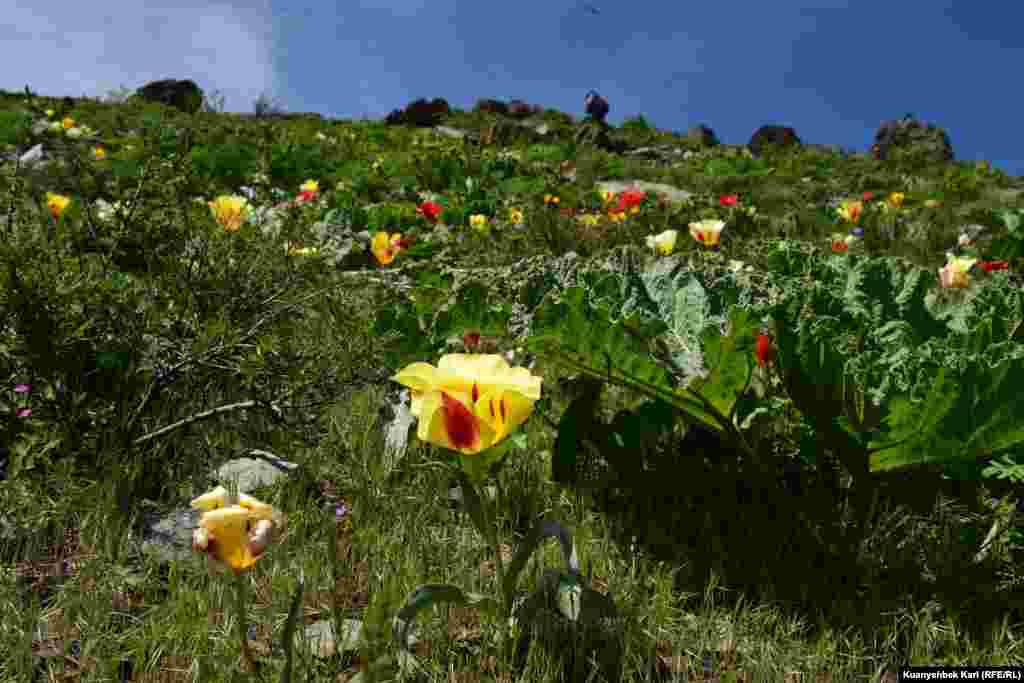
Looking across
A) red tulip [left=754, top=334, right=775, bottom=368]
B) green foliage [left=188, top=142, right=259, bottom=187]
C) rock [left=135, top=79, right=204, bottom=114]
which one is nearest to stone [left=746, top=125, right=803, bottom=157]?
rock [left=135, top=79, right=204, bottom=114]

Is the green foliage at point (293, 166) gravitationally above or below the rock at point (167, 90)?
below

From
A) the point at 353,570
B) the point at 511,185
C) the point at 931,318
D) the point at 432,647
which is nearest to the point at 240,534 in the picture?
the point at 432,647

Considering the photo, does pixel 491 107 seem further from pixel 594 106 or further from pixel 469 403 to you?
pixel 469 403

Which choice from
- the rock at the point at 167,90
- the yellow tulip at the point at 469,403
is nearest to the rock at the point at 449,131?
the rock at the point at 167,90

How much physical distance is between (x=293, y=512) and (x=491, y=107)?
76.3 ft

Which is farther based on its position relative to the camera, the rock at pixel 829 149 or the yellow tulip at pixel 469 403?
the rock at pixel 829 149

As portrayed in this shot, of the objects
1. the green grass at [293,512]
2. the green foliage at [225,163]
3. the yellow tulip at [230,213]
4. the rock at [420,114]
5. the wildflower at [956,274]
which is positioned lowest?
the green grass at [293,512]

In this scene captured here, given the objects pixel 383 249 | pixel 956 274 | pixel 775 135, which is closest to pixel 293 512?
pixel 383 249

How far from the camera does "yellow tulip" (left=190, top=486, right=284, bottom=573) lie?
1143 millimetres

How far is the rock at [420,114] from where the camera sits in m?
22.3

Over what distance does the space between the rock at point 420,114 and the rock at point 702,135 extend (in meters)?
6.80

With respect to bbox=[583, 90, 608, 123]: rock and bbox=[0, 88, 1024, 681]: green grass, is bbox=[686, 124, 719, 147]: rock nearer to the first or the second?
bbox=[583, 90, 608, 123]: rock

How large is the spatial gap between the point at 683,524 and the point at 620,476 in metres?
0.22

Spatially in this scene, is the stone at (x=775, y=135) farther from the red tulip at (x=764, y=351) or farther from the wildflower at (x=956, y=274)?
the red tulip at (x=764, y=351)
